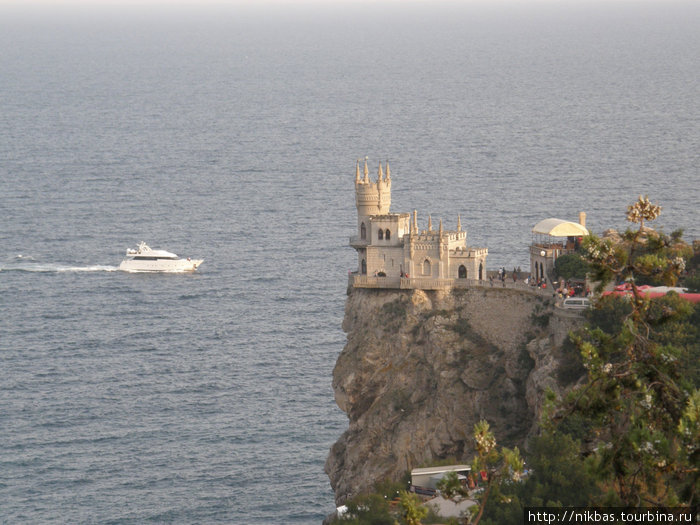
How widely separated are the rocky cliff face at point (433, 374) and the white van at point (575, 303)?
1.01 meters

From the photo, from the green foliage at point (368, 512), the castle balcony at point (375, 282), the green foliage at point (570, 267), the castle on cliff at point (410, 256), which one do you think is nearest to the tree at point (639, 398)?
the green foliage at point (368, 512)

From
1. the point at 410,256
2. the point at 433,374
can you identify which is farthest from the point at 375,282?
the point at 433,374

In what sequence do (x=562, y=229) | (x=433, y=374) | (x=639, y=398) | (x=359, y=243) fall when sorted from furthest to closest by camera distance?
(x=359, y=243) → (x=562, y=229) → (x=433, y=374) → (x=639, y=398)

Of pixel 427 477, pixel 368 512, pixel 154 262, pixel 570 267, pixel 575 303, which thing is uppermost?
pixel 570 267

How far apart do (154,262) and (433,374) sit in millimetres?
80123

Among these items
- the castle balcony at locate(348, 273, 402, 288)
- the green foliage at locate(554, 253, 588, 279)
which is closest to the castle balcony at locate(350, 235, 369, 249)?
the castle balcony at locate(348, 273, 402, 288)

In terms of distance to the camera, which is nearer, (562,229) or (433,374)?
(433,374)

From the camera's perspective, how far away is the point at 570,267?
4070 inches

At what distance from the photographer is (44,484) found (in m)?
114

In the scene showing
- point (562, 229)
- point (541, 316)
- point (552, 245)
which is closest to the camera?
point (541, 316)

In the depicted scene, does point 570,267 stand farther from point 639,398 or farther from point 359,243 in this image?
point 639,398

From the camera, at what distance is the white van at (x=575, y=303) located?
325 feet

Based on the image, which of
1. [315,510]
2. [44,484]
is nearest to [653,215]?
[315,510]

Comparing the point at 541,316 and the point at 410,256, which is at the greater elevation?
the point at 410,256
